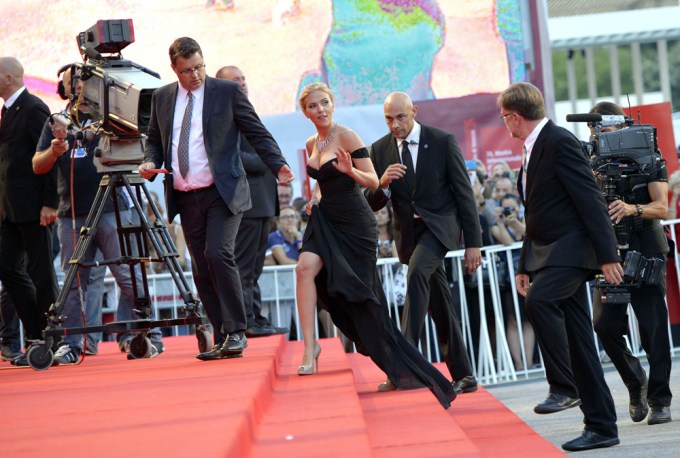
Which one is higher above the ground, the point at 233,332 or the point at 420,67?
the point at 420,67

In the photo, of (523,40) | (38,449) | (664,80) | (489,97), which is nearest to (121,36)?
(38,449)

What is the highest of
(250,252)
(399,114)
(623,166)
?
(399,114)

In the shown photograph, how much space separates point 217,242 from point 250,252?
2.06m

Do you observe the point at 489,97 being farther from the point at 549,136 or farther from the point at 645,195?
the point at 549,136

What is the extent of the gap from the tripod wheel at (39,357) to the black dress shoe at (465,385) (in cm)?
253

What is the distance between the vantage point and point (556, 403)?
234 inches

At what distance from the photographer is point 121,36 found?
719 centimetres

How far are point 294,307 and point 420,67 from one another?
3.84 metres

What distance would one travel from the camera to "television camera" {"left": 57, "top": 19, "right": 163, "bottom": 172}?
7.05 meters

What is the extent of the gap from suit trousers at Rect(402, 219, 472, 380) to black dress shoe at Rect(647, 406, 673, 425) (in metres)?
1.22

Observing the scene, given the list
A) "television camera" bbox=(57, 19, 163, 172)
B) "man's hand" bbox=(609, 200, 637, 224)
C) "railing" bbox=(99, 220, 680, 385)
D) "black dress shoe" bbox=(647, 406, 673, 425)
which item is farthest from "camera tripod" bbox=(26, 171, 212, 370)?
"railing" bbox=(99, 220, 680, 385)

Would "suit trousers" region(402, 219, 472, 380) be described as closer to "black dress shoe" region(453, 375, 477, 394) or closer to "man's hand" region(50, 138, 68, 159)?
"black dress shoe" region(453, 375, 477, 394)

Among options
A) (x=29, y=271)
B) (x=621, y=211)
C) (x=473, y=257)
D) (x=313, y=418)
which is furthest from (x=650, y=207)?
(x=29, y=271)

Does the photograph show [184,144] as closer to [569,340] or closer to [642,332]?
[569,340]
